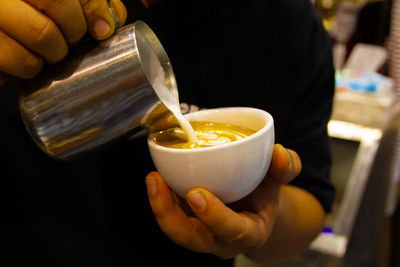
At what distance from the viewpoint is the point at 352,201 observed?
4.60ft

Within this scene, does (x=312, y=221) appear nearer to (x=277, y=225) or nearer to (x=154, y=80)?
(x=277, y=225)

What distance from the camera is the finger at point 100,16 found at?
49cm

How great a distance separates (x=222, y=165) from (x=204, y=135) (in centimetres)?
15

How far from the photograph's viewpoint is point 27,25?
1.49 feet

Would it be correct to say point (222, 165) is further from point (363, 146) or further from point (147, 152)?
point (363, 146)

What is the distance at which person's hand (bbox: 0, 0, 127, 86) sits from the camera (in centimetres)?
45

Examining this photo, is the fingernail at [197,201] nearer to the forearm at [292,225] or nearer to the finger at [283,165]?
the finger at [283,165]

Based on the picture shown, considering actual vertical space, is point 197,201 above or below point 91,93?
below

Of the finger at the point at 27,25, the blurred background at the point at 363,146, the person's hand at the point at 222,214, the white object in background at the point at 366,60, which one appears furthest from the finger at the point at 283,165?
the white object in background at the point at 366,60

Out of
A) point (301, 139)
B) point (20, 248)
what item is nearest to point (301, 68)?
point (301, 139)

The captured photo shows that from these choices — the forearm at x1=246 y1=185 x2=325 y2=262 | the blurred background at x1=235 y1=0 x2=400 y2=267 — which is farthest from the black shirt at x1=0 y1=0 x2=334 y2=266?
the blurred background at x1=235 y1=0 x2=400 y2=267

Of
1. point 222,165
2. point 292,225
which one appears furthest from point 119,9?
point 292,225

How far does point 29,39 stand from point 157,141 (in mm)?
265

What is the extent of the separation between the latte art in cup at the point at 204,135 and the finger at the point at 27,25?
244 mm
